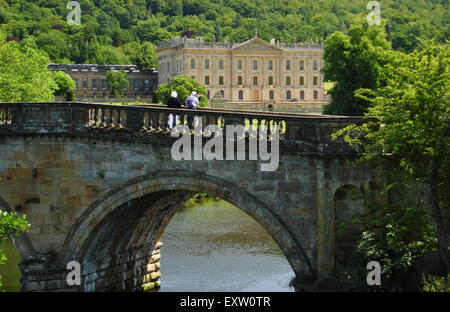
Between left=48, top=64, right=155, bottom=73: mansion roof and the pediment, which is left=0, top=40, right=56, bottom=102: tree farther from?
left=48, top=64, right=155, bottom=73: mansion roof

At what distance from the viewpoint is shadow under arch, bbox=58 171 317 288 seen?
20.1 m

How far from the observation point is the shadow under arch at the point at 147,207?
20.1m

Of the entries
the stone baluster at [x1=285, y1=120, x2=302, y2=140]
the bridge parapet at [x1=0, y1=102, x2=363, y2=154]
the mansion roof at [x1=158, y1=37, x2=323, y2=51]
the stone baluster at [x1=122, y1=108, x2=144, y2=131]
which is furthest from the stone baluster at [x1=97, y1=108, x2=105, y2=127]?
the mansion roof at [x1=158, y1=37, x2=323, y2=51]

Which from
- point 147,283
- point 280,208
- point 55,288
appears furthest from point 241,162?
point 147,283

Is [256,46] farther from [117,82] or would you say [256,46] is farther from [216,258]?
[216,258]

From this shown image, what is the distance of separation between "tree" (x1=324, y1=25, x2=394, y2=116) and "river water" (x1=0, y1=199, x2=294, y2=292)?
2206cm

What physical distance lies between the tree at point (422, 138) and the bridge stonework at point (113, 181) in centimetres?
178

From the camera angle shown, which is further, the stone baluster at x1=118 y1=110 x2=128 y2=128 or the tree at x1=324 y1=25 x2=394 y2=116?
the tree at x1=324 y1=25 x2=394 y2=116

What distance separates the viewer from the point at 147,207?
25.2m

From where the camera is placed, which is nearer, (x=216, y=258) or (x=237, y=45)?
(x=216, y=258)

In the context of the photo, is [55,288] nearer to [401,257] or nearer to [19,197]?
[19,197]

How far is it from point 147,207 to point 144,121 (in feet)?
13.6

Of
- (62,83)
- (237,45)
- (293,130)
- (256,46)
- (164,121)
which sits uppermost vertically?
(237,45)

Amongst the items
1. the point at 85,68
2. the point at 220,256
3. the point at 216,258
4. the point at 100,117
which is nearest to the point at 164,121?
the point at 100,117
